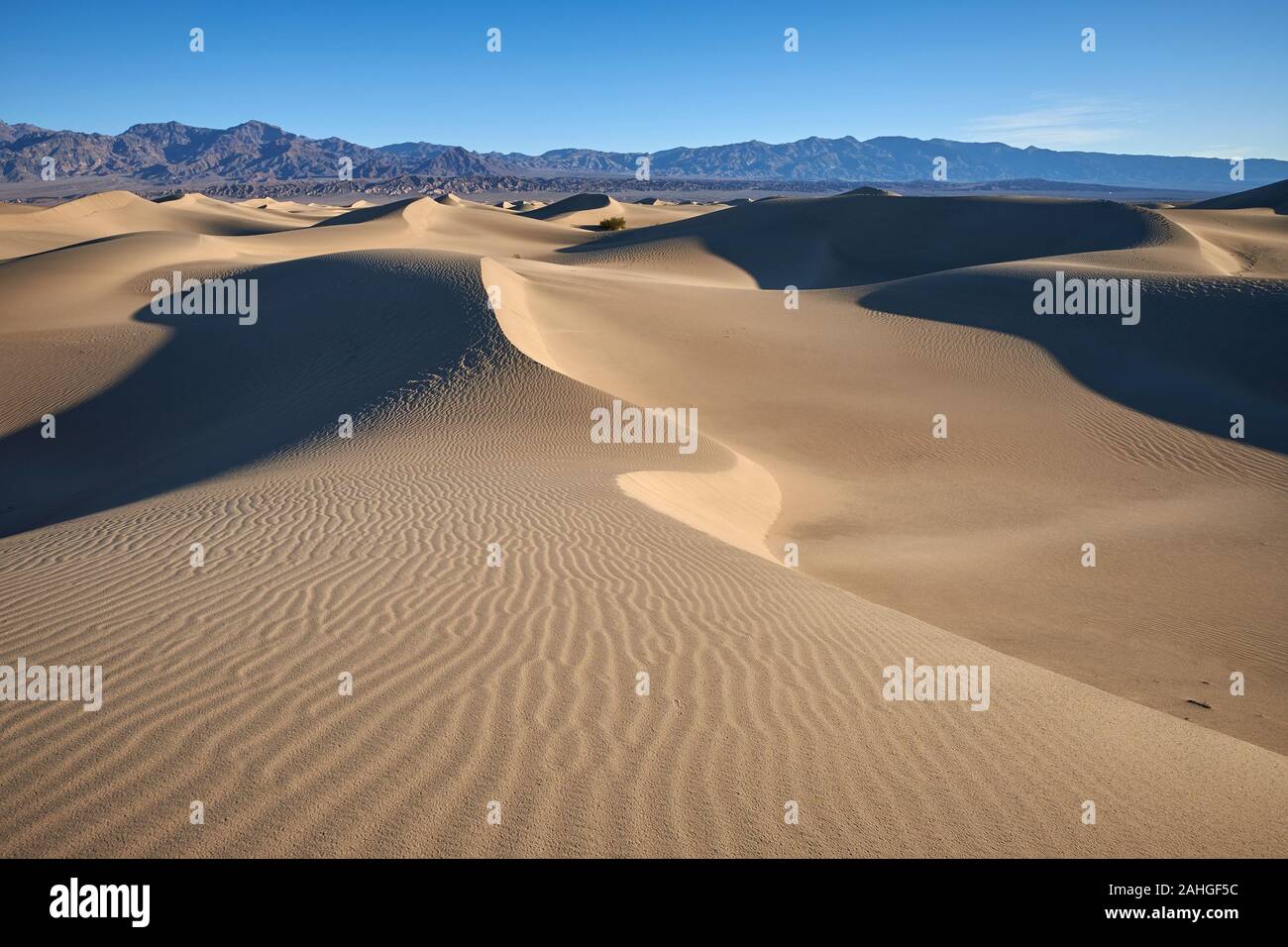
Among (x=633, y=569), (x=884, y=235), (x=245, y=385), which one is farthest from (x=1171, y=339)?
(x=884, y=235)

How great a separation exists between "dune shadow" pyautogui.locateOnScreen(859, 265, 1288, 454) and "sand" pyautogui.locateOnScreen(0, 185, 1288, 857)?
14 cm

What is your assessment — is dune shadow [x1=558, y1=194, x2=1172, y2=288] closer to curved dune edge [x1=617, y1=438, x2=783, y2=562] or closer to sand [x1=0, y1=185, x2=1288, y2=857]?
sand [x1=0, y1=185, x2=1288, y2=857]

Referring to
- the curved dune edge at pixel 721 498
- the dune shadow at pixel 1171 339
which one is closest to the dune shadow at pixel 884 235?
the dune shadow at pixel 1171 339

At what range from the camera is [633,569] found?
711 centimetres

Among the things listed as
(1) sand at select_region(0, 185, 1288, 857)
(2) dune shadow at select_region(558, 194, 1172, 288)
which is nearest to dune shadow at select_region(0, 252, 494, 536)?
(1) sand at select_region(0, 185, 1288, 857)

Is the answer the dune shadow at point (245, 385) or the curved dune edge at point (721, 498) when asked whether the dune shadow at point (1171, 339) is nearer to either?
the curved dune edge at point (721, 498)

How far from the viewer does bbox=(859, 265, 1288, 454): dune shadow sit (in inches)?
641

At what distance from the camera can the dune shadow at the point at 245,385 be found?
1311 centimetres

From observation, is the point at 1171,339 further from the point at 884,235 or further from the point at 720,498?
the point at 884,235

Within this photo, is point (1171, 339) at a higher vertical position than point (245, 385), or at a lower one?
higher

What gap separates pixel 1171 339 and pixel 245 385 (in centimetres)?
2078

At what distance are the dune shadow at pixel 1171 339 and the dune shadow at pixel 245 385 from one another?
42.3 feet

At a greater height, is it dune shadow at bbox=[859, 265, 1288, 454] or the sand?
dune shadow at bbox=[859, 265, 1288, 454]

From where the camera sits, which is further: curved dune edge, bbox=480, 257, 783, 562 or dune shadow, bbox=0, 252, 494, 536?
dune shadow, bbox=0, 252, 494, 536
